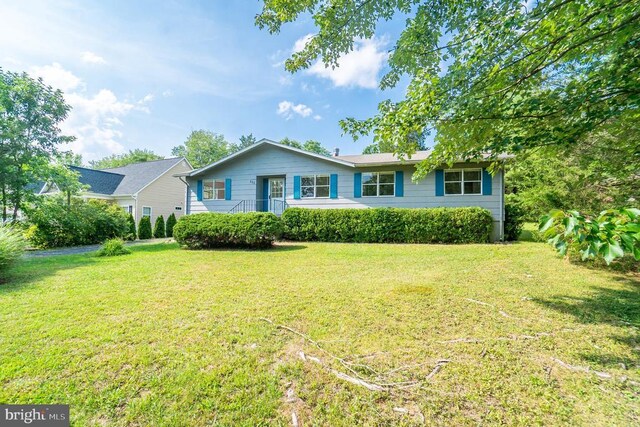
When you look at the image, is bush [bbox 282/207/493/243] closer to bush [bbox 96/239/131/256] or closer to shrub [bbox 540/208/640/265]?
bush [bbox 96/239/131/256]

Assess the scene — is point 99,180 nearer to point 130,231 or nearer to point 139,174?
point 139,174

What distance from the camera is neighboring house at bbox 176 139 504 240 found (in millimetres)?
10680

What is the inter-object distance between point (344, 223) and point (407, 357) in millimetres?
8425

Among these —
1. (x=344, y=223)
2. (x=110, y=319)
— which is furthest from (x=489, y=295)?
(x=344, y=223)

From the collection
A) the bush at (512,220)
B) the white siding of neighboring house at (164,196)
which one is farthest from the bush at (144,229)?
the bush at (512,220)

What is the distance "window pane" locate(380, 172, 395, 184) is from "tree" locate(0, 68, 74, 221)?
510 inches

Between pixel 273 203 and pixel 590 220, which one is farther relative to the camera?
pixel 273 203

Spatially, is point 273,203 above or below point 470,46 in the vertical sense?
below

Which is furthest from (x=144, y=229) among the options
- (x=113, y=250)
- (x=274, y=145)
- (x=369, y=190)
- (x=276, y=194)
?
(x=369, y=190)

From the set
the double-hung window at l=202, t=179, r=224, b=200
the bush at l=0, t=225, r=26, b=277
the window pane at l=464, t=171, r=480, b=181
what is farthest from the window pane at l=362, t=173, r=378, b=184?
the bush at l=0, t=225, r=26, b=277

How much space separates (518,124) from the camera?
11.9 feet

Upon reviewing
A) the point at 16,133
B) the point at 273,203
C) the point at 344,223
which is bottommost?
the point at 344,223

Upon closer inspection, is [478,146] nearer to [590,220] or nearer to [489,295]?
[489,295]

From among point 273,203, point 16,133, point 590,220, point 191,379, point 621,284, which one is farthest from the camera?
point 273,203
